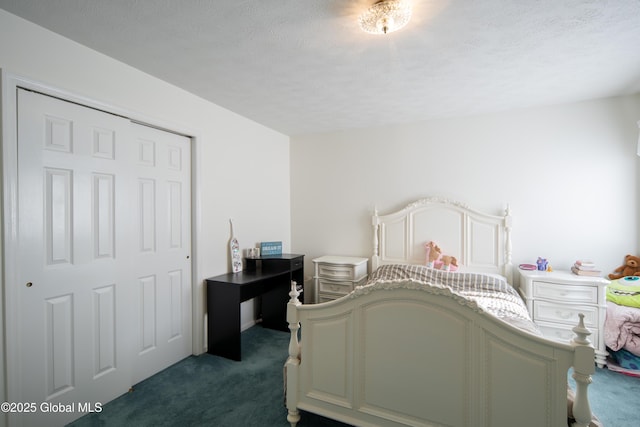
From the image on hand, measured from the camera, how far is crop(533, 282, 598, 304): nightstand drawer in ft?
8.69

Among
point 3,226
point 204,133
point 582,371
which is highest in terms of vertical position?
point 204,133

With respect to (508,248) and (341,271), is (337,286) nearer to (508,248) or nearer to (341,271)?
(341,271)

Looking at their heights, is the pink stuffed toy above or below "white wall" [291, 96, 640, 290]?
below

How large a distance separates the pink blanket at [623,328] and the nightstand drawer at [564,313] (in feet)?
0.32

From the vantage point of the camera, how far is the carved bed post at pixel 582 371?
1.25 m

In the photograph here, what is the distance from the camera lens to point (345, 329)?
5.65 ft

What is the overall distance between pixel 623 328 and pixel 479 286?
111 cm

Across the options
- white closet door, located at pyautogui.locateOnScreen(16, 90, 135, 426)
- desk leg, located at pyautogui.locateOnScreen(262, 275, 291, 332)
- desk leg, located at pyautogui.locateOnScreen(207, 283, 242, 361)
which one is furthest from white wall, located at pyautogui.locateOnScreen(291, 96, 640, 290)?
white closet door, located at pyautogui.locateOnScreen(16, 90, 135, 426)

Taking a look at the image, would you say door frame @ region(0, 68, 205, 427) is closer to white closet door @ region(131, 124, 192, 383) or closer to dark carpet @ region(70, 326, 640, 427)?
dark carpet @ region(70, 326, 640, 427)

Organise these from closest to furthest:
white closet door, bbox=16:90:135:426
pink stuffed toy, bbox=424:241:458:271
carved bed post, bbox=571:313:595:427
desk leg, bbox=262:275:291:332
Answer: carved bed post, bbox=571:313:595:427
white closet door, bbox=16:90:135:426
pink stuffed toy, bbox=424:241:458:271
desk leg, bbox=262:275:291:332

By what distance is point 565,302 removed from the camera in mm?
2729

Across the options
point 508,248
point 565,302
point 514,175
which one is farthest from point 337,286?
point 514,175

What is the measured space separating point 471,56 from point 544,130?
1.65m

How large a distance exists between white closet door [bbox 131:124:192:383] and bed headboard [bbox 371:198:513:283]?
2.18 meters
